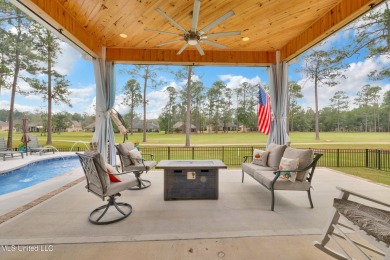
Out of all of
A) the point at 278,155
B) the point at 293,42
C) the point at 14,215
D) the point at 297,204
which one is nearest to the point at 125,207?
the point at 14,215

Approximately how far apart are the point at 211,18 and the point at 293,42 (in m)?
2.33

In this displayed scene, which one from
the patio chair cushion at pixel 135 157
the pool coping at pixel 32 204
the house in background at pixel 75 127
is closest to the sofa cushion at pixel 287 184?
the patio chair cushion at pixel 135 157

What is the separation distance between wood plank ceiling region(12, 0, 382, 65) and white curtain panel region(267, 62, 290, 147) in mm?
366

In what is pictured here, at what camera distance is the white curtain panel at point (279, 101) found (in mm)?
5141

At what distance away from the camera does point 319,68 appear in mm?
8453

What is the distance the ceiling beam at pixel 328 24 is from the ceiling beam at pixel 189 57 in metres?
0.77

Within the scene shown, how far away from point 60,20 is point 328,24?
465 cm

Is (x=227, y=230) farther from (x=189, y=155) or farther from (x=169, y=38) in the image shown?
(x=189, y=155)

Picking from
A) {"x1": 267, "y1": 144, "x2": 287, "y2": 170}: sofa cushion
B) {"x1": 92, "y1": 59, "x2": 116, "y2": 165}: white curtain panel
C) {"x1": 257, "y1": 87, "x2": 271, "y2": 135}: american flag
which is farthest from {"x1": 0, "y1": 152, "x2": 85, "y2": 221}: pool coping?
Answer: {"x1": 257, "y1": 87, "x2": 271, "y2": 135}: american flag

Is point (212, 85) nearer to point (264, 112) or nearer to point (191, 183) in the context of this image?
point (264, 112)

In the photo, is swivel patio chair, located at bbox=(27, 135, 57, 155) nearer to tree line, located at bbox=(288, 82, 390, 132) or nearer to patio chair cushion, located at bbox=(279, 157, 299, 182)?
patio chair cushion, located at bbox=(279, 157, 299, 182)

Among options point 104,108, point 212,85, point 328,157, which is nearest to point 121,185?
point 104,108

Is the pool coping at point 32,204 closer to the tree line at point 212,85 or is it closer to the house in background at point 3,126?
the tree line at point 212,85

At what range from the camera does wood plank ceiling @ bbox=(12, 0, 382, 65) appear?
10.3 ft
